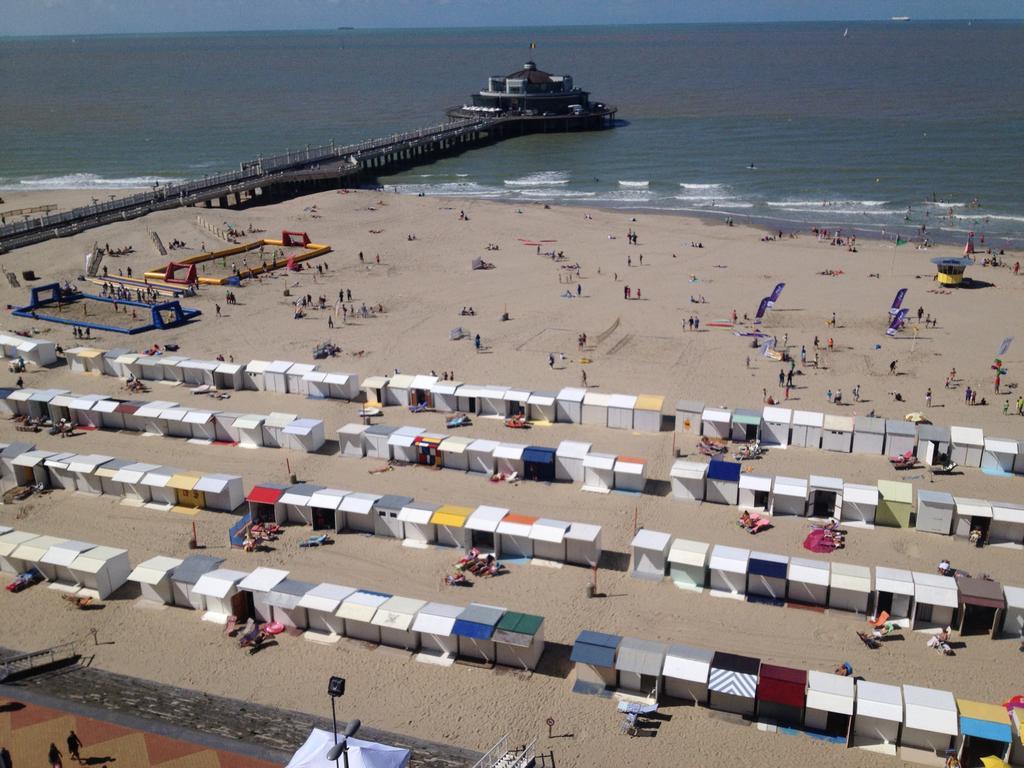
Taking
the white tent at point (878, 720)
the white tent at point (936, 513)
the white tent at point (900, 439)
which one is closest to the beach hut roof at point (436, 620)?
the white tent at point (878, 720)

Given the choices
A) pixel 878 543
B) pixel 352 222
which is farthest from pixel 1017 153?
pixel 878 543

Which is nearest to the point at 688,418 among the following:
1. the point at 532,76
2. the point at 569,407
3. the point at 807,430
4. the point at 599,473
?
the point at 807,430

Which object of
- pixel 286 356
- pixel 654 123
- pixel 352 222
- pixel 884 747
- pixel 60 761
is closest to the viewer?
pixel 60 761

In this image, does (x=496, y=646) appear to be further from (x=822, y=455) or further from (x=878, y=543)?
(x=822, y=455)

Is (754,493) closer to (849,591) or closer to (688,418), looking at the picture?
(849,591)

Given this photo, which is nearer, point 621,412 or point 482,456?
point 482,456

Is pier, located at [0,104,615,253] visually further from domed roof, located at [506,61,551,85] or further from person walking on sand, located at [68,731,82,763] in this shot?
person walking on sand, located at [68,731,82,763]

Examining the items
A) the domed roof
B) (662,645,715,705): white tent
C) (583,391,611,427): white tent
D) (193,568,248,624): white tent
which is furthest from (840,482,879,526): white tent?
the domed roof
